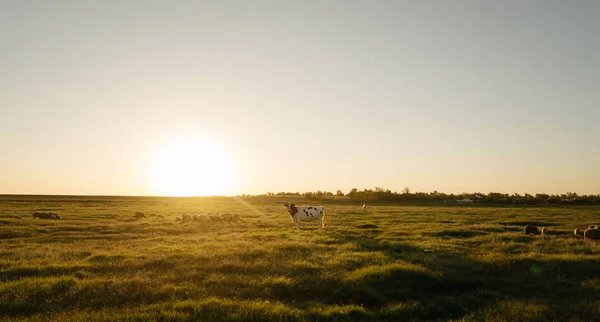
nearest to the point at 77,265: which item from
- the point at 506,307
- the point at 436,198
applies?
the point at 506,307

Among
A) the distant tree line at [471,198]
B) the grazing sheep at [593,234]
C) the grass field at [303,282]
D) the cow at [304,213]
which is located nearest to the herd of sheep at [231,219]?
the grazing sheep at [593,234]

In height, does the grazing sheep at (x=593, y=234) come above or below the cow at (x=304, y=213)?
below

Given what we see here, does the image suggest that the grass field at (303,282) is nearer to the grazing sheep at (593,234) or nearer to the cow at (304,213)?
the grazing sheep at (593,234)

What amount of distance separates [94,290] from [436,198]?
9835cm

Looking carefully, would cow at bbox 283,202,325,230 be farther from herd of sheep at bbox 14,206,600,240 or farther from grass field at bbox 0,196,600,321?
grass field at bbox 0,196,600,321

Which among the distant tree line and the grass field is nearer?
the grass field

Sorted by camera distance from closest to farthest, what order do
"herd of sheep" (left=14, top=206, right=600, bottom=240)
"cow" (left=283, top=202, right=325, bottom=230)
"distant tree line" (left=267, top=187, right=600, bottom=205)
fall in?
1. "herd of sheep" (left=14, top=206, right=600, bottom=240)
2. "cow" (left=283, top=202, right=325, bottom=230)
3. "distant tree line" (left=267, top=187, right=600, bottom=205)

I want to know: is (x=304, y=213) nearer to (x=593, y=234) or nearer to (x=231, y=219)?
(x=231, y=219)

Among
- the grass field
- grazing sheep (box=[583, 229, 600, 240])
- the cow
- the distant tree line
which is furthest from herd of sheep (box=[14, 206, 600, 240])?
the distant tree line

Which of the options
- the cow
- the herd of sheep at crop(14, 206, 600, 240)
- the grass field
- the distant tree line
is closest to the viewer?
the grass field

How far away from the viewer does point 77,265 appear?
1586 cm

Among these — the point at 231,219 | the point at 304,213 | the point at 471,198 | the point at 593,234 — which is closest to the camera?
the point at 593,234

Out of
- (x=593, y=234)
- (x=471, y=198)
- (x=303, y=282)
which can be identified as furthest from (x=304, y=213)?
(x=471, y=198)

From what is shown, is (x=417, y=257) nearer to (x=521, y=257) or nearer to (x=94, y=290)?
(x=521, y=257)
